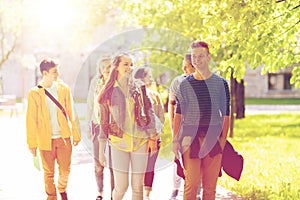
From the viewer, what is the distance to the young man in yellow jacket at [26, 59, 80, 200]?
641 cm

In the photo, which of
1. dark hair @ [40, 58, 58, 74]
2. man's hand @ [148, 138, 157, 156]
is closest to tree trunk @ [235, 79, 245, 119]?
dark hair @ [40, 58, 58, 74]

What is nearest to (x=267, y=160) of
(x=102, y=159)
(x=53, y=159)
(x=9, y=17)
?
(x=102, y=159)

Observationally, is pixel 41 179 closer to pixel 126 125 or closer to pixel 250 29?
pixel 126 125

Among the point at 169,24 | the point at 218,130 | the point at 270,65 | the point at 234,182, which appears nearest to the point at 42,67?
the point at 218,130

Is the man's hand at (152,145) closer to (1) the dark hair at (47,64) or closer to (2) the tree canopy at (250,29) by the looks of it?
(1) the dark hair at (47,64)

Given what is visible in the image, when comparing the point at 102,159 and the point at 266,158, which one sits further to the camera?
the point at 266,158

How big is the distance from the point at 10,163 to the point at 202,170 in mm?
6444

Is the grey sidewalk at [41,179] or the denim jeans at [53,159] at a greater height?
the denim jeans at [53,159]

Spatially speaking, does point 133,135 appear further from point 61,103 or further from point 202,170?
point 61,103

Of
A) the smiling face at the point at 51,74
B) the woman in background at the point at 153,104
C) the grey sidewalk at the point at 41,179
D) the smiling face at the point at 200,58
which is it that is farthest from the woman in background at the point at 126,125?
the grey sidewalk at the point at 41,179

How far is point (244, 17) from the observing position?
25.3 ft

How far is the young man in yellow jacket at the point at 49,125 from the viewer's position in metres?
6.41

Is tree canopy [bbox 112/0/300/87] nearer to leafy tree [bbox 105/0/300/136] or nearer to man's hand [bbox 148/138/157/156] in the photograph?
leafy tree [bbox 105/0/300/136]

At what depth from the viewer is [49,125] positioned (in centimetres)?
645
